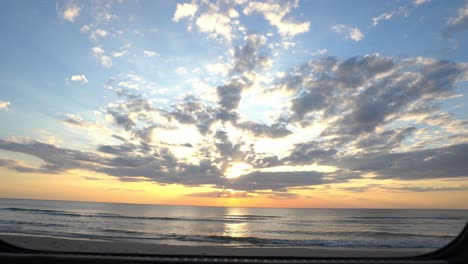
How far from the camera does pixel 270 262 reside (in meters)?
5.06

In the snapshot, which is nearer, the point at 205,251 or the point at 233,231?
the point at 205,251

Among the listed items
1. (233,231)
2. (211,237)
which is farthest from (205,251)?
(233,231)

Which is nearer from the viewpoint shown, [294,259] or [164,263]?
[164,263]

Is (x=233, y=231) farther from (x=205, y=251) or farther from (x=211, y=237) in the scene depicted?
(x=205, y=251)

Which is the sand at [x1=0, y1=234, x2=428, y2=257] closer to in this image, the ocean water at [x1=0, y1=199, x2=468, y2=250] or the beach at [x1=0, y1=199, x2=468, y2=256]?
the beach at [x1=0, y1=199, x2=468, y2=256]

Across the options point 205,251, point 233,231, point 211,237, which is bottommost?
point 233,231

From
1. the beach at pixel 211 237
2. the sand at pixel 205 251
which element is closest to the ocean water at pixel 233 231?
the beach at pixel 211 237

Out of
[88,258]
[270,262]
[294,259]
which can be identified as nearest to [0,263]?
[88,258]

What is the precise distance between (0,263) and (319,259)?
17.2 feet

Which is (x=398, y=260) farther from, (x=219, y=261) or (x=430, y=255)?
(x=219, y=261)

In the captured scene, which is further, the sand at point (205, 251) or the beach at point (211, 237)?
the beach at point (211, 237)

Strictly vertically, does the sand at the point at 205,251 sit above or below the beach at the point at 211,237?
above

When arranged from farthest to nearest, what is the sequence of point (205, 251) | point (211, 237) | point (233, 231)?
point (233, 231) → point (211, 237) → point (205, 251)

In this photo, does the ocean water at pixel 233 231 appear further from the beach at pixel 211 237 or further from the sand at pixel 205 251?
the sand at pixel 205 251
